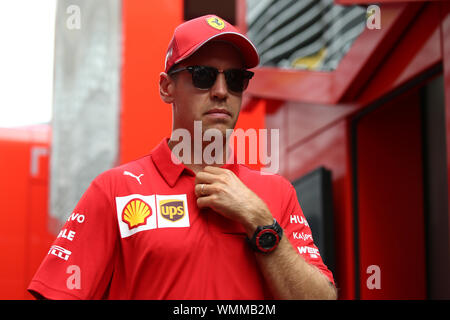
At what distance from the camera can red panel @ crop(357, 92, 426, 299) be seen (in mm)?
5695

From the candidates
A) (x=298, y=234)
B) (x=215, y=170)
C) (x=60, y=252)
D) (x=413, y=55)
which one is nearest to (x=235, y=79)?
(x=215, y=170)

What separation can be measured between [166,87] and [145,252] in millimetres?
668

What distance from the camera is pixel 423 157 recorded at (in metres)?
5.80

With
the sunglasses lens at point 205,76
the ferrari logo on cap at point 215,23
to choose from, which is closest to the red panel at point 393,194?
the ferrari logo on cap at point 215,23

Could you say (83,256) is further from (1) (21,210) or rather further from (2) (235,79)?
(1) (21,210)

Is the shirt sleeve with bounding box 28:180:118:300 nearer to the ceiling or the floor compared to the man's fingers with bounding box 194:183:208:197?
nearer to the floor

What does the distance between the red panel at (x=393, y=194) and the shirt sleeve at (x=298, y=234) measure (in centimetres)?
400

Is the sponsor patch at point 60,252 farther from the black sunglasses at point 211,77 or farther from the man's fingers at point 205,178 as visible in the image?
the black sunglasses at point 211,77

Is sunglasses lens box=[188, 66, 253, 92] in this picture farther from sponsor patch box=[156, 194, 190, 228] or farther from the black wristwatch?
Answer: the black wristwatch

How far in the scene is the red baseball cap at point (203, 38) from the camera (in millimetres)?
1881

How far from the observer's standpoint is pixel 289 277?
165cm

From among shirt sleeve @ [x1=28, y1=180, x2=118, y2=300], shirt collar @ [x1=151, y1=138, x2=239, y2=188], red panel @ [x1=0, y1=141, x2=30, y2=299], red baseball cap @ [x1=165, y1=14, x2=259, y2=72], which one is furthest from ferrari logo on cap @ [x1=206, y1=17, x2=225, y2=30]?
red panel @ [x1=0, y1=141, x2=30, y2=299]
